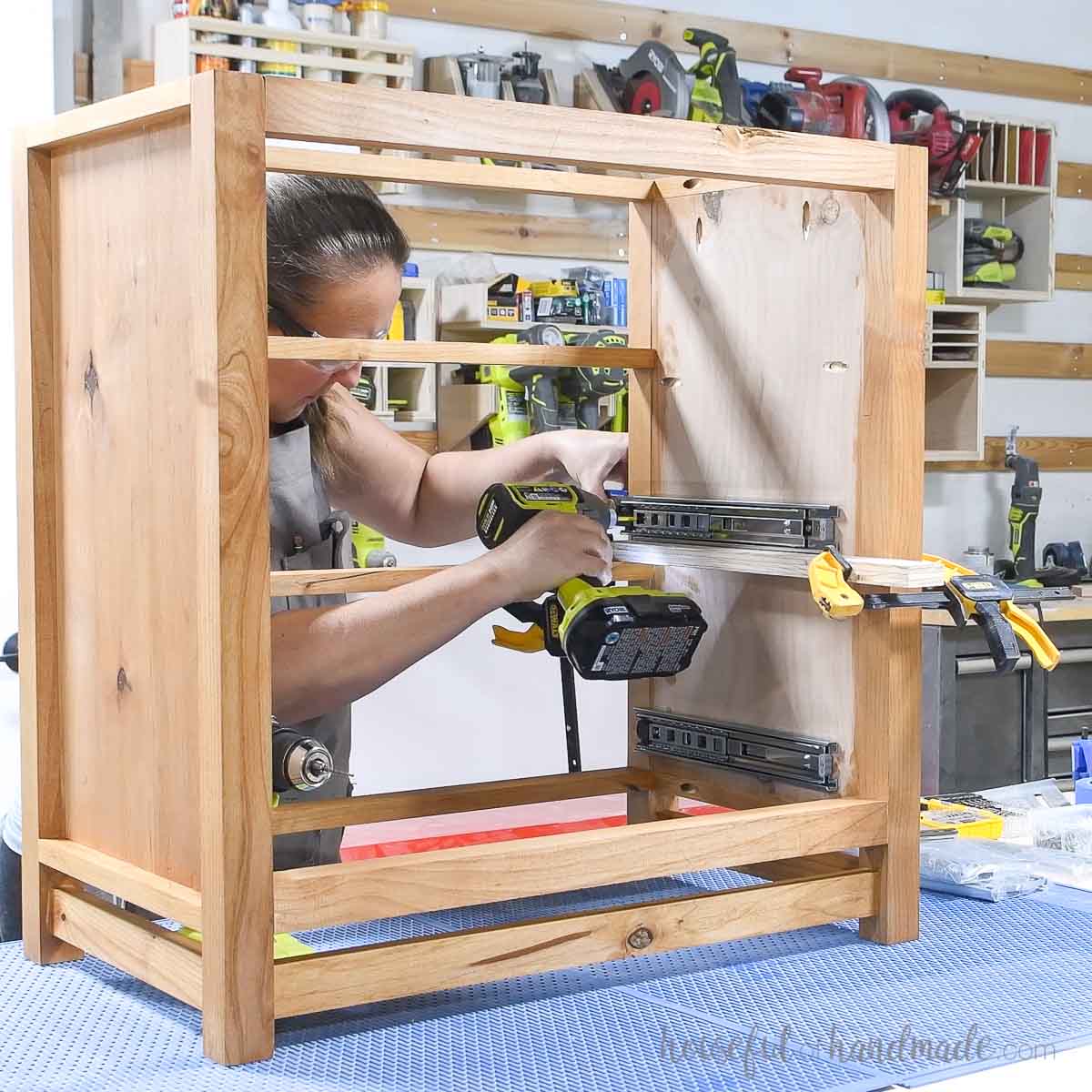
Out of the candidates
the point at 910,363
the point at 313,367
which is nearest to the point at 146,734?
the point at 313,367

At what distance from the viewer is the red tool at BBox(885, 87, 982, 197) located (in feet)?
14.8

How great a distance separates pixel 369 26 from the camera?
3666 millimetres

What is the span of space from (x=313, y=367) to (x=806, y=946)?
0.81 metres

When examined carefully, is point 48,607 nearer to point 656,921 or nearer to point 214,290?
point 214,290

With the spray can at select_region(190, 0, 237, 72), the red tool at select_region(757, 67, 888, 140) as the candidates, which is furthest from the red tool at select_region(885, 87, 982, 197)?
the spray can at select_region(190, 0, 237, 72)

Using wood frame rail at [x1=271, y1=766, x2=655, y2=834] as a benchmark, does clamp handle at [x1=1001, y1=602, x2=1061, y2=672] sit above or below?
above

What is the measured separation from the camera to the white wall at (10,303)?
2.49 metres

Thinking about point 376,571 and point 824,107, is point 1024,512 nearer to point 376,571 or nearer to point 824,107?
point 824,107

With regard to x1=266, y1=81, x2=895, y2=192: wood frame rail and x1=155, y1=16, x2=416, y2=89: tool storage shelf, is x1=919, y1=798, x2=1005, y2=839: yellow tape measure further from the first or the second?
x1=155, y1=16, x2=416, y2=89: tool storage shelf

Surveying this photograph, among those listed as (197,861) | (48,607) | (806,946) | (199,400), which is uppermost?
(199,400)

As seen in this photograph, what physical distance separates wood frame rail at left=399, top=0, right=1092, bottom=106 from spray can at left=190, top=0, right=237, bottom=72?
0.62 meters

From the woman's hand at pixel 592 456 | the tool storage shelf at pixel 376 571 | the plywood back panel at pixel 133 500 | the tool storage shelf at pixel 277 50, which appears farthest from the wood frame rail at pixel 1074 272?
the plywood back panel at pixel 133 500

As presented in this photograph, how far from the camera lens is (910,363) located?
56.4 inches

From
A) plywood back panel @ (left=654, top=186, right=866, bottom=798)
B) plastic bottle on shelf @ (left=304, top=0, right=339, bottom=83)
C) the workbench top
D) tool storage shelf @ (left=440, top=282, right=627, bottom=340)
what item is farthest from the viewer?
the workbench top
